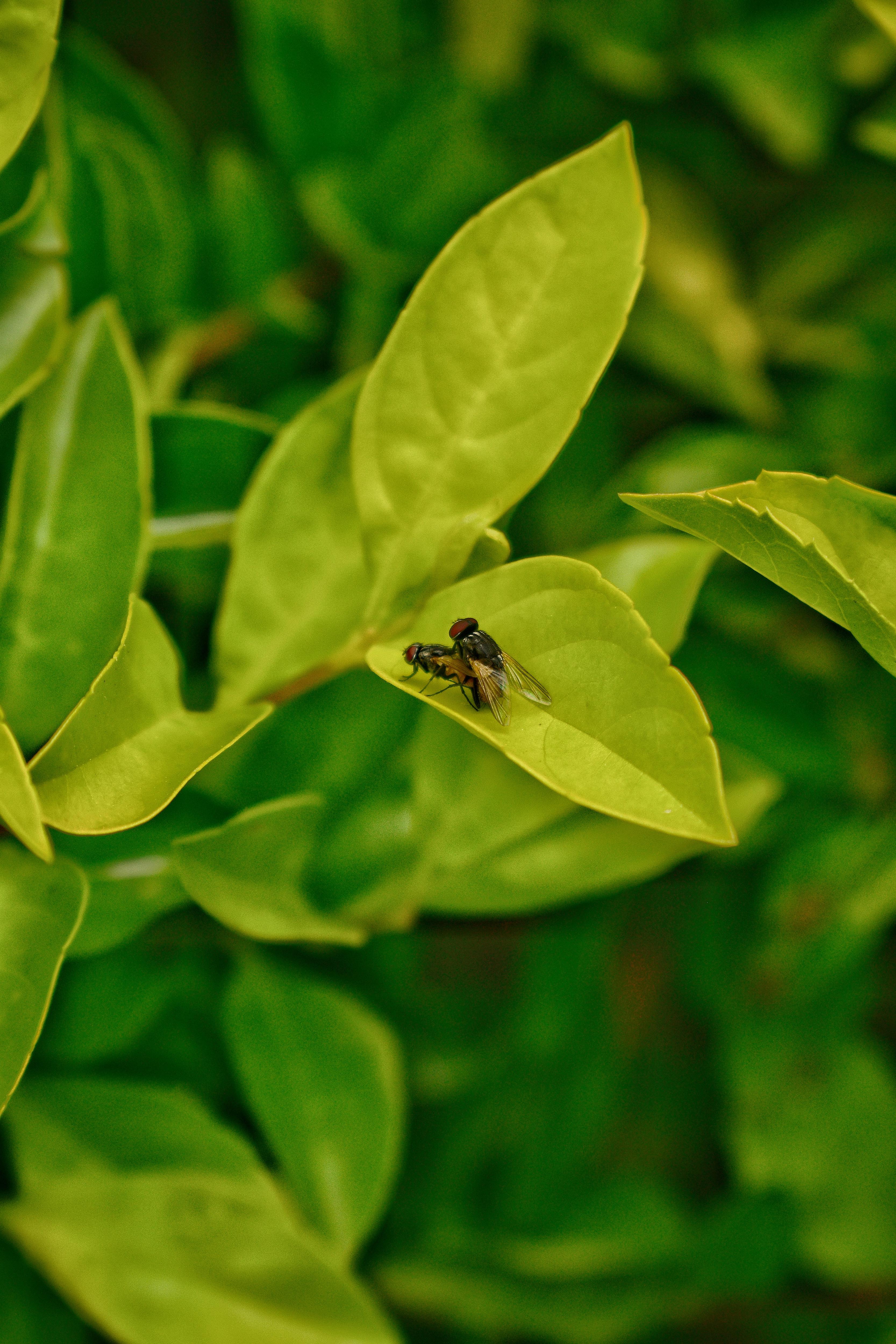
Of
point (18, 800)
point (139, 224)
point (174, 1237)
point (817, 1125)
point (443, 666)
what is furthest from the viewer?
point (817, 1125)

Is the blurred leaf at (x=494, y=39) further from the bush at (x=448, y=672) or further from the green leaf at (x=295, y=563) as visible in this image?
the green leaf at (x=295, y=563)

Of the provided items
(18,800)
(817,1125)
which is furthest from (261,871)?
(817,1125)

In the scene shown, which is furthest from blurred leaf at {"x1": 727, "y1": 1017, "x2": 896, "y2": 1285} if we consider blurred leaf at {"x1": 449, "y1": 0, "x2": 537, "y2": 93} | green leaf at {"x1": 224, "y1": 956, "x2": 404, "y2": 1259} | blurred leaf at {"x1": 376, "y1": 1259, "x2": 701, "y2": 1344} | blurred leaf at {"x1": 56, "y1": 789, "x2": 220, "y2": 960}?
blurred leaf at {"x1": 449, "y1": 0, "x2": 537, "y2": 93}

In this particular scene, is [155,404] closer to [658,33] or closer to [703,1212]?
[658,33]

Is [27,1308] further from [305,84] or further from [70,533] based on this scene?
[305,84]

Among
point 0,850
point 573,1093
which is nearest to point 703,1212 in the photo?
point 573,1093

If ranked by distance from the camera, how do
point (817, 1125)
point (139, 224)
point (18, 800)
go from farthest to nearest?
1. point (817, 1125)
2. point (139, 224)
3. point (18, 800)
